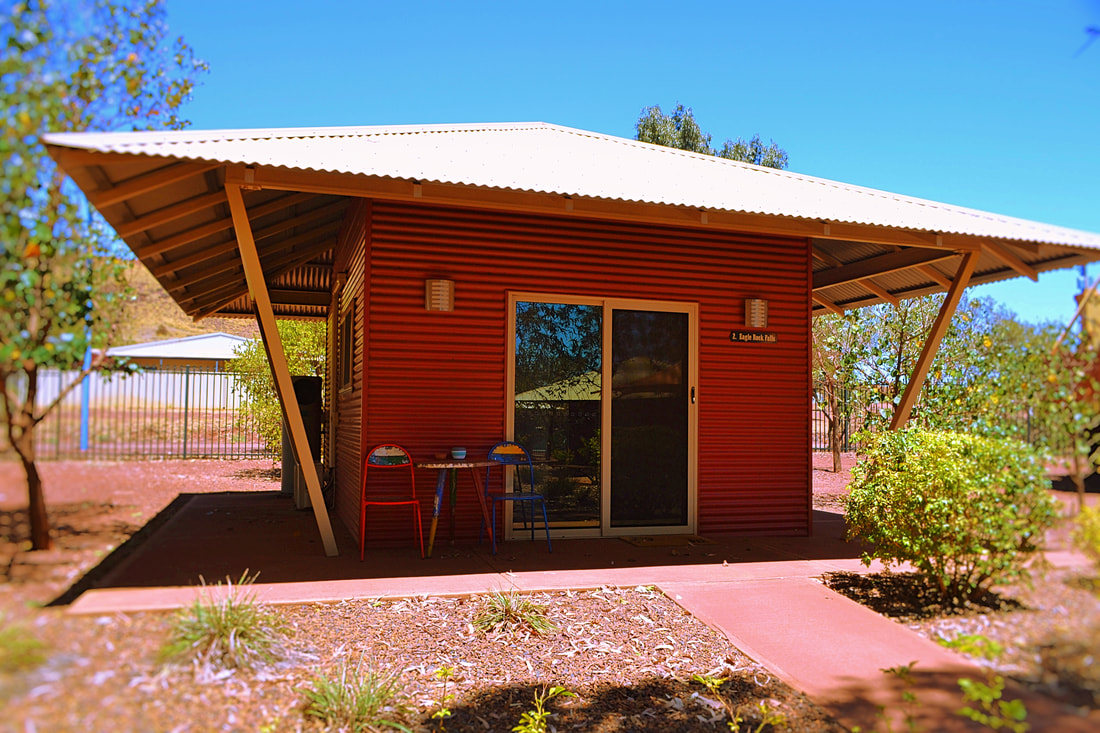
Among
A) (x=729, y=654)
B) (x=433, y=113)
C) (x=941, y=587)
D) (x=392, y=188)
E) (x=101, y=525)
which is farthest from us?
(x=433, y=113)

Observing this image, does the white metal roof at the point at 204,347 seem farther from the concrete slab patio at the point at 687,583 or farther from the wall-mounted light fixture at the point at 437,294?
the concrete slab patio at the point at 687,583

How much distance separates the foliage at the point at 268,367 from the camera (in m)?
12.6

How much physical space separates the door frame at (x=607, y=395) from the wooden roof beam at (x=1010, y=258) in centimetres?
236

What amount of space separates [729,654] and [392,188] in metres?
3.48

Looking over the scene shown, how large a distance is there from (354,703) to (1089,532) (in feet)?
8.25

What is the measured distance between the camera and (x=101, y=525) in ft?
6.56

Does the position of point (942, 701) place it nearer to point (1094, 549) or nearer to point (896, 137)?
point (1094, 549)

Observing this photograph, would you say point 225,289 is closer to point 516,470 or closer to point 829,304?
point 516,470

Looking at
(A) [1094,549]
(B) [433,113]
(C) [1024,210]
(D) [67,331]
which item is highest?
(B) [433,113]

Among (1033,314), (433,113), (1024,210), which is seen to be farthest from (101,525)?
(433,113)

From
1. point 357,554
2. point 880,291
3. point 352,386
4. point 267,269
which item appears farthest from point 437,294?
point 880,291

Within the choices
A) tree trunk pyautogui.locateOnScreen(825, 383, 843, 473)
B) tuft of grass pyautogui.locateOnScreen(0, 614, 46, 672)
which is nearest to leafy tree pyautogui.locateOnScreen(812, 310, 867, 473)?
tree trunk pyautogui.locateOnScreen(825, 383, 843, 473)

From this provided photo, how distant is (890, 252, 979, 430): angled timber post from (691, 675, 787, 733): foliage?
351cm

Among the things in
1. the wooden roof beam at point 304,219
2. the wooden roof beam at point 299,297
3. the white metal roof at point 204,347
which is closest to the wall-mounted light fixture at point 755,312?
the wooden roof beam at point 304,219
